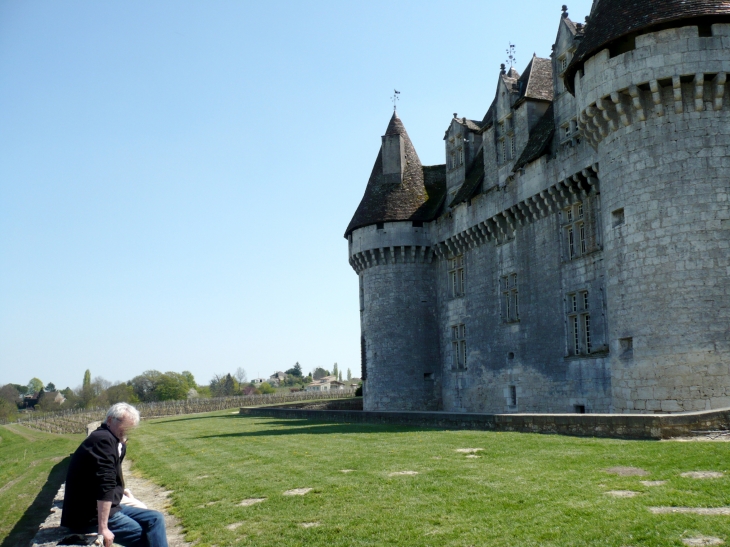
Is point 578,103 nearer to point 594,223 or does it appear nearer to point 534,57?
point 594,223

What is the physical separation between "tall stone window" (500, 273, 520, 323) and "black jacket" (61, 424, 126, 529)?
71.3 feet

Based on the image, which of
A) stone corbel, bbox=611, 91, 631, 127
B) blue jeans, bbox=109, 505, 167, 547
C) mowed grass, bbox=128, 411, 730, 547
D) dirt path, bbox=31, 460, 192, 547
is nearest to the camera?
blue jeans, bbox=109, 505, 167, 547

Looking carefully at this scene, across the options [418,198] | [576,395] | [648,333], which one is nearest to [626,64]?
[648,333]

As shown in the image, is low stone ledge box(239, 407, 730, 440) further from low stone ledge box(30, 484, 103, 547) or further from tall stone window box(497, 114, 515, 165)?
tall stone window box(497, 114, 515, 165)

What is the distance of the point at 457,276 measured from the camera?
3181cm

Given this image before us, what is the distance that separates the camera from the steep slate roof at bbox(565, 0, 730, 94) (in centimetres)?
1750

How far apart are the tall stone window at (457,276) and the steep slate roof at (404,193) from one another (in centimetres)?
269

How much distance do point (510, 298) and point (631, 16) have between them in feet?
39.1

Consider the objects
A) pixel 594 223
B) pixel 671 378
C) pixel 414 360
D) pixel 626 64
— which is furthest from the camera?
pixel 414 360

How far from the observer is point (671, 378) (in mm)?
16812

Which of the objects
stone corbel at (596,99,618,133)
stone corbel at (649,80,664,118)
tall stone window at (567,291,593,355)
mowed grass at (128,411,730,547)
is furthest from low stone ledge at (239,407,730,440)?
stone corbel at (596,99,618,133)

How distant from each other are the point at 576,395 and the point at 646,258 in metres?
6.73

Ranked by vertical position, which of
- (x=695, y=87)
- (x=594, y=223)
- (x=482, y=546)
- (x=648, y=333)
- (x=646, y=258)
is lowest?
(x=482, y=546)

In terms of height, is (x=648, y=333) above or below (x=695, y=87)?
below
